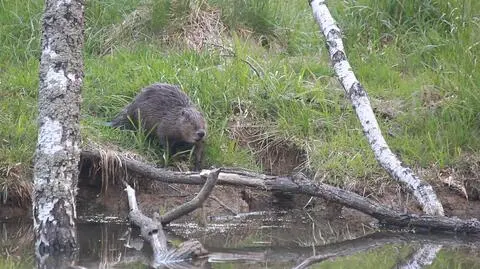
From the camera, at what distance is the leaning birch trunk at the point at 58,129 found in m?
4.80

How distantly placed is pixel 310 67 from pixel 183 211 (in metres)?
2.30

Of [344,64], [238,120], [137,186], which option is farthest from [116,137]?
[344,64]

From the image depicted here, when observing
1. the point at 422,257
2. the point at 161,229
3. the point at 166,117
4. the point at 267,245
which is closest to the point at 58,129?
the point at 161,229

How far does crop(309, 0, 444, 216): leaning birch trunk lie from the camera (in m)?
5.50

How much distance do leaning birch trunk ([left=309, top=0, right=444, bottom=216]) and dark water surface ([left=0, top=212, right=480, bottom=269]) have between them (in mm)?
207

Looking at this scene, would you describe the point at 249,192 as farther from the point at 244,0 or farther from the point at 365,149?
the point at 244,0

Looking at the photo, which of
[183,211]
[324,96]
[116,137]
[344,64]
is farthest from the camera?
[324,96]

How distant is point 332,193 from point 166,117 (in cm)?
129

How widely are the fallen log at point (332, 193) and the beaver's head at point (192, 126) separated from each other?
1.55ft

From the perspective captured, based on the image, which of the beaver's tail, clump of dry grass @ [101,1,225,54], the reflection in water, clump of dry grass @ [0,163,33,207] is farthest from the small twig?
clump of dry grass @ [101,1,225,54]

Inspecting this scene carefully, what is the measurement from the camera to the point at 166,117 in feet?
20.9

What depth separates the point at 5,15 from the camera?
7391 millimetres

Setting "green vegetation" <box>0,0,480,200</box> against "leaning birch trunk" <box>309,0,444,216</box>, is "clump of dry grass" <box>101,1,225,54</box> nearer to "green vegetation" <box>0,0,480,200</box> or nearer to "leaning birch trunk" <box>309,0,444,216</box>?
"green vegetation" <box>0,0,480,200</box>

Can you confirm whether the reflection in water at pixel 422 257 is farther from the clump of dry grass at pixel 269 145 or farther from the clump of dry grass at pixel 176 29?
the clump of dry grass at pixel 176 29
